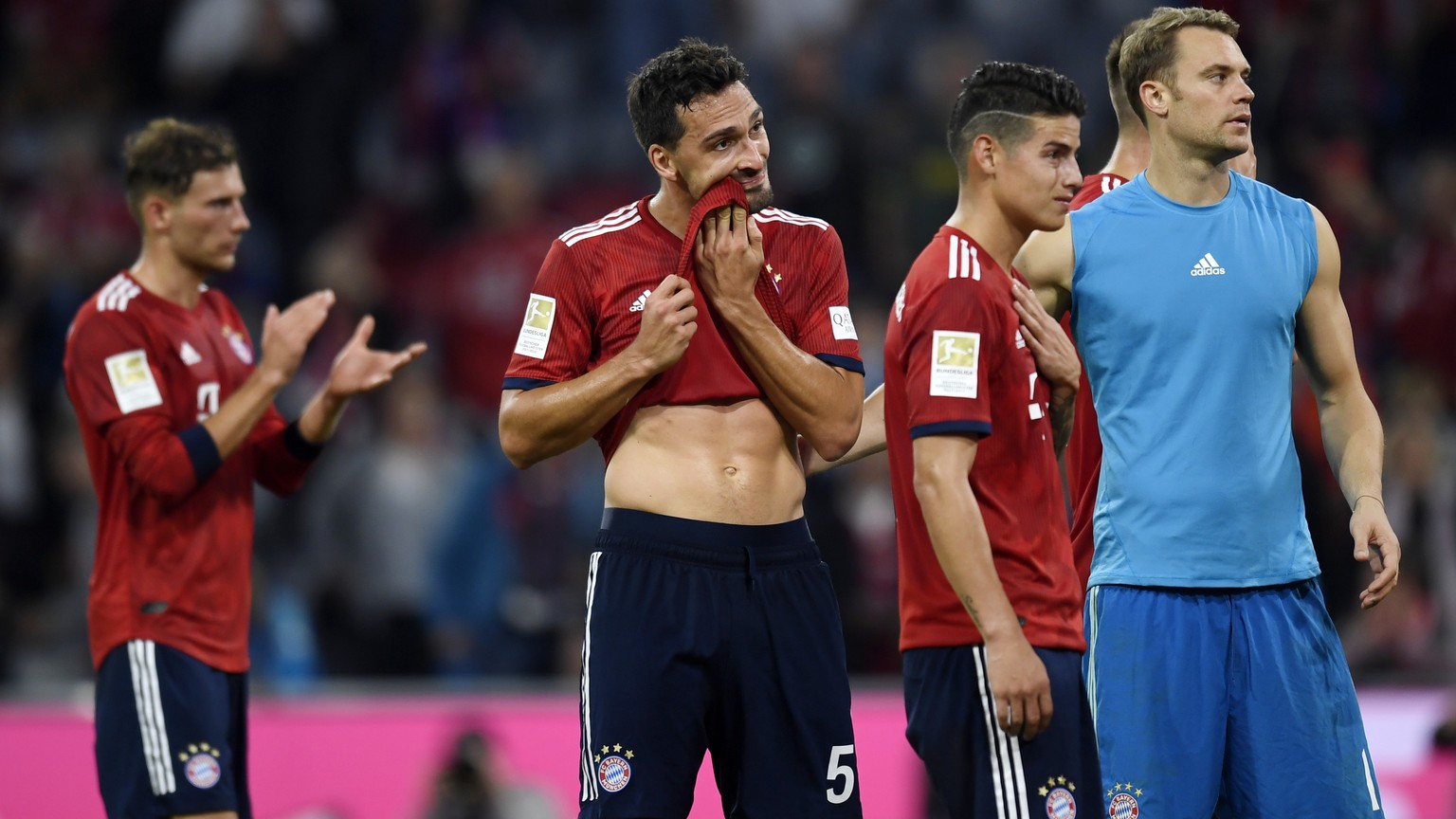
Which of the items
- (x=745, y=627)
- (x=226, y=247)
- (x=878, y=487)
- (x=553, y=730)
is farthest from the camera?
(x=878, y=487)

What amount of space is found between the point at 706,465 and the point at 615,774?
76cm

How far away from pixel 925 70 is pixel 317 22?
4.12m

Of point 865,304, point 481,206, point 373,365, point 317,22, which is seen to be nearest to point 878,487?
point 865,304

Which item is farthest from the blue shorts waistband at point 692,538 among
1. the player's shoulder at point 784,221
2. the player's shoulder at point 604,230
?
the player's shoulder at point 784,221

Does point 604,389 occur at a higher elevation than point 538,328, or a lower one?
lower

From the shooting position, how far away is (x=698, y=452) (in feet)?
14.8

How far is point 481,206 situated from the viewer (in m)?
11.9

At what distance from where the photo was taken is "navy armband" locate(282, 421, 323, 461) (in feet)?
20.6

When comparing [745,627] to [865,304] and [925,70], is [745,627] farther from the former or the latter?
[925,70]

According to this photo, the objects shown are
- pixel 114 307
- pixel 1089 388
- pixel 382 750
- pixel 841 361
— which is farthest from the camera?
pixel 382 750

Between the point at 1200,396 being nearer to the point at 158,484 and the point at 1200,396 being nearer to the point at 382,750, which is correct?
the point at 158,484

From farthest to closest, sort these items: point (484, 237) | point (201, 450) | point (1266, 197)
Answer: point (484, 237) → point (201, 450) → point (1266, 197)

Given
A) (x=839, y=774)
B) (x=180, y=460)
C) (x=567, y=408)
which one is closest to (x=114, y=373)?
(x=180, y=460)

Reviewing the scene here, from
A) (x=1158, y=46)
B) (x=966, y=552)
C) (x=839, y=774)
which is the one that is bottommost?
(x=839, y=774)
